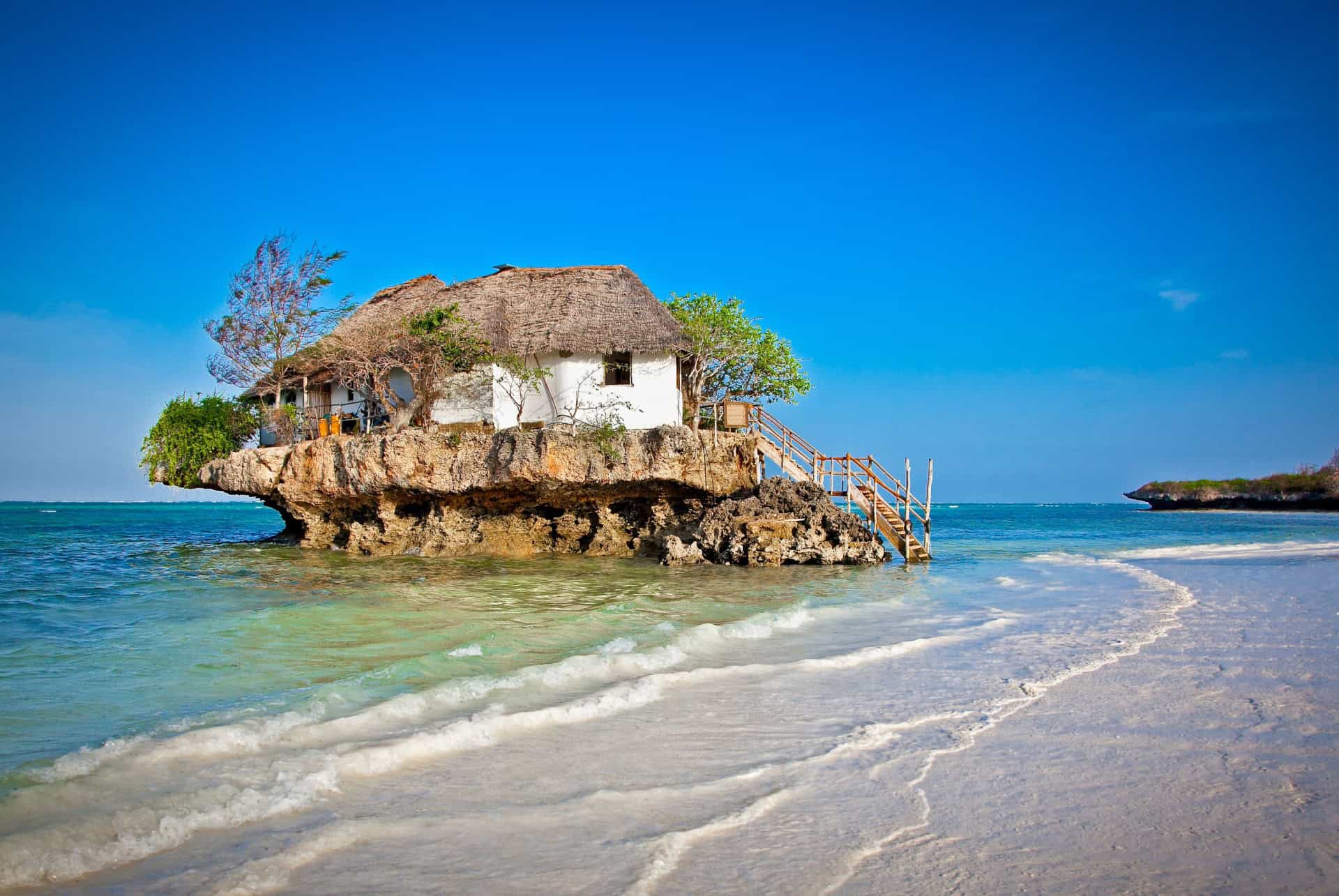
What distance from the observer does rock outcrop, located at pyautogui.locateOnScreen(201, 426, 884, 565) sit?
19.4 m

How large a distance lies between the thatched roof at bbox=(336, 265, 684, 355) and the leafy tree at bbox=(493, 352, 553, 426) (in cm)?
48

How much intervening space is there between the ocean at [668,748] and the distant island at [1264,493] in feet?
217

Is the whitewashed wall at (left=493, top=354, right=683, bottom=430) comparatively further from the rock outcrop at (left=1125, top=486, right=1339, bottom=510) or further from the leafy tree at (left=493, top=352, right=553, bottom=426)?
the rock outcrop at (left=1125, top=486, right=1339, bottom=510)

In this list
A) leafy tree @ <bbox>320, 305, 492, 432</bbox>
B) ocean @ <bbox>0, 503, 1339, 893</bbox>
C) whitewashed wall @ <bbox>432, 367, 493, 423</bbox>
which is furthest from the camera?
whitewashed wall @ <bbox>432, 367, 493, 423</bbox>

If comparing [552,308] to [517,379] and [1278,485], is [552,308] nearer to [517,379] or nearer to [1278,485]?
[517,379]

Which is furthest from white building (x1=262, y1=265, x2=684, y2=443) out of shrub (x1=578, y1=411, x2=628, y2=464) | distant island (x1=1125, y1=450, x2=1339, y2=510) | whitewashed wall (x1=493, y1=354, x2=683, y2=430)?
distant island (x1=1125, y1=450, x2=1339, y2=510)

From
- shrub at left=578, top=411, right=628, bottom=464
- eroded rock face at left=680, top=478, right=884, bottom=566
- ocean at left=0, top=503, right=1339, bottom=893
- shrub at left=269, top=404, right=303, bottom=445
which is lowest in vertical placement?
ocean at left=0, top=503, right=1339, bottom=893

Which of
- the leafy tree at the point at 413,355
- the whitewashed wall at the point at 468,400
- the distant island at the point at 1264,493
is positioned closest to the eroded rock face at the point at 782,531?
the whitewashed wall at the point at 468,400

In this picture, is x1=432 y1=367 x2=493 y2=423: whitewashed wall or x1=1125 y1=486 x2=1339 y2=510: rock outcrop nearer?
x1=432 y1=367 x2=493 y2=423: whitewashed wall

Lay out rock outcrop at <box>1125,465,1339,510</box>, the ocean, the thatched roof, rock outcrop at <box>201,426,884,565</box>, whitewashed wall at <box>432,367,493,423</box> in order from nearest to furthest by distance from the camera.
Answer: the ocean, rock outcrop at <box>201,426,884,565</box>, the thatched roof, whitewashed wall at <box>432,367,493,423</box>, rock outcrop at <box>1125,465,1339,510</box>

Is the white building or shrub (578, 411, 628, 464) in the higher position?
the white building

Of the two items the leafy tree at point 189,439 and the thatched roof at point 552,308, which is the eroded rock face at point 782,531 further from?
the leafy tree at point 189,439

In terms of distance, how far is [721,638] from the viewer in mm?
9836

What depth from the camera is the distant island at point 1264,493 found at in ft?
205
